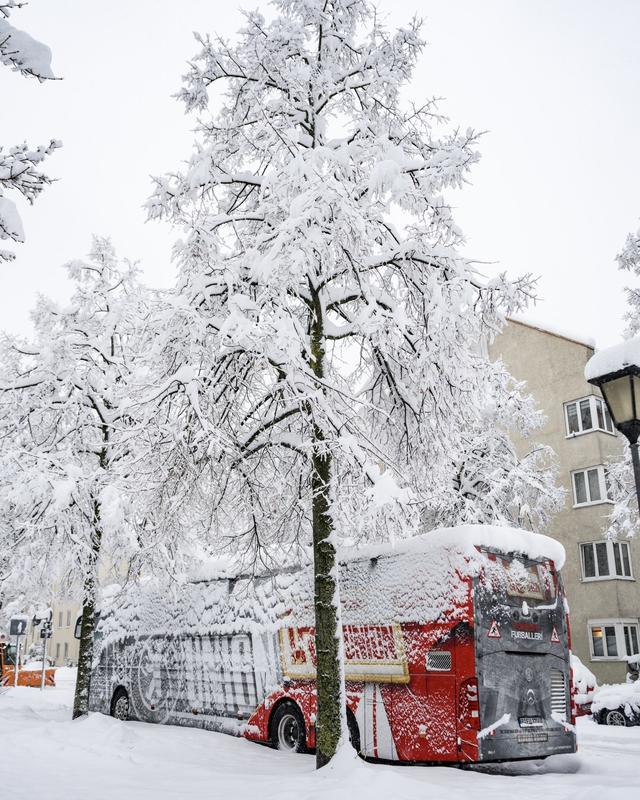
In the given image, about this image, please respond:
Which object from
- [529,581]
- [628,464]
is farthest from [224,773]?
[628,464]

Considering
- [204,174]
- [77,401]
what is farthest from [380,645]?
[77,401]

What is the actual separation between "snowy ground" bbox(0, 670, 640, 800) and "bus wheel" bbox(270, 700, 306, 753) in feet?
0.96

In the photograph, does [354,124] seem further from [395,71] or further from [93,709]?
[93,709]

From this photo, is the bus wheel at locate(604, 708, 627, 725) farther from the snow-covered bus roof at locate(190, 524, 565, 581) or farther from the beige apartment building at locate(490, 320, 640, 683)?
the beige apartment building at locate(490, 320, 640, 683)

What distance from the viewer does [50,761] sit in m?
8.91

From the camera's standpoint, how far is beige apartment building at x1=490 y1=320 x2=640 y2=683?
90.0 ft

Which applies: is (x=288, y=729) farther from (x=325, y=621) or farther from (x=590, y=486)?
(x=590, y=486)

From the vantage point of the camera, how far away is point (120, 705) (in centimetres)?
1619

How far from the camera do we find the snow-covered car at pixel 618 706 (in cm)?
1647

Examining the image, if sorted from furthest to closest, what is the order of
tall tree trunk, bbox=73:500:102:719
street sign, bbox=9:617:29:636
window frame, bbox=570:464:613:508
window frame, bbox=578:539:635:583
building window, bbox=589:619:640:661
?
street sign, bbox=9:617:29:636
window frame, bbox=570:464:613:508
window frame, bbox=578:539:635:583
building window, bbox=589:619:640:661
tall tree trunk, bbox=73:500:102:719

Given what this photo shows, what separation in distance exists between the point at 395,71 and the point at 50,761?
9.89m

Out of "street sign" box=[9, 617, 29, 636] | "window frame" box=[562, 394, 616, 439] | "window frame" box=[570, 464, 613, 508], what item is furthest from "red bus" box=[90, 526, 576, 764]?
"street sign" box=[9, 617, 29, 636]

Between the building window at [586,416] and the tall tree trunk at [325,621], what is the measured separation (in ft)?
75.1

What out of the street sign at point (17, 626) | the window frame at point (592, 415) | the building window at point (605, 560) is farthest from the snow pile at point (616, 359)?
the street sign at point (17, 626)
